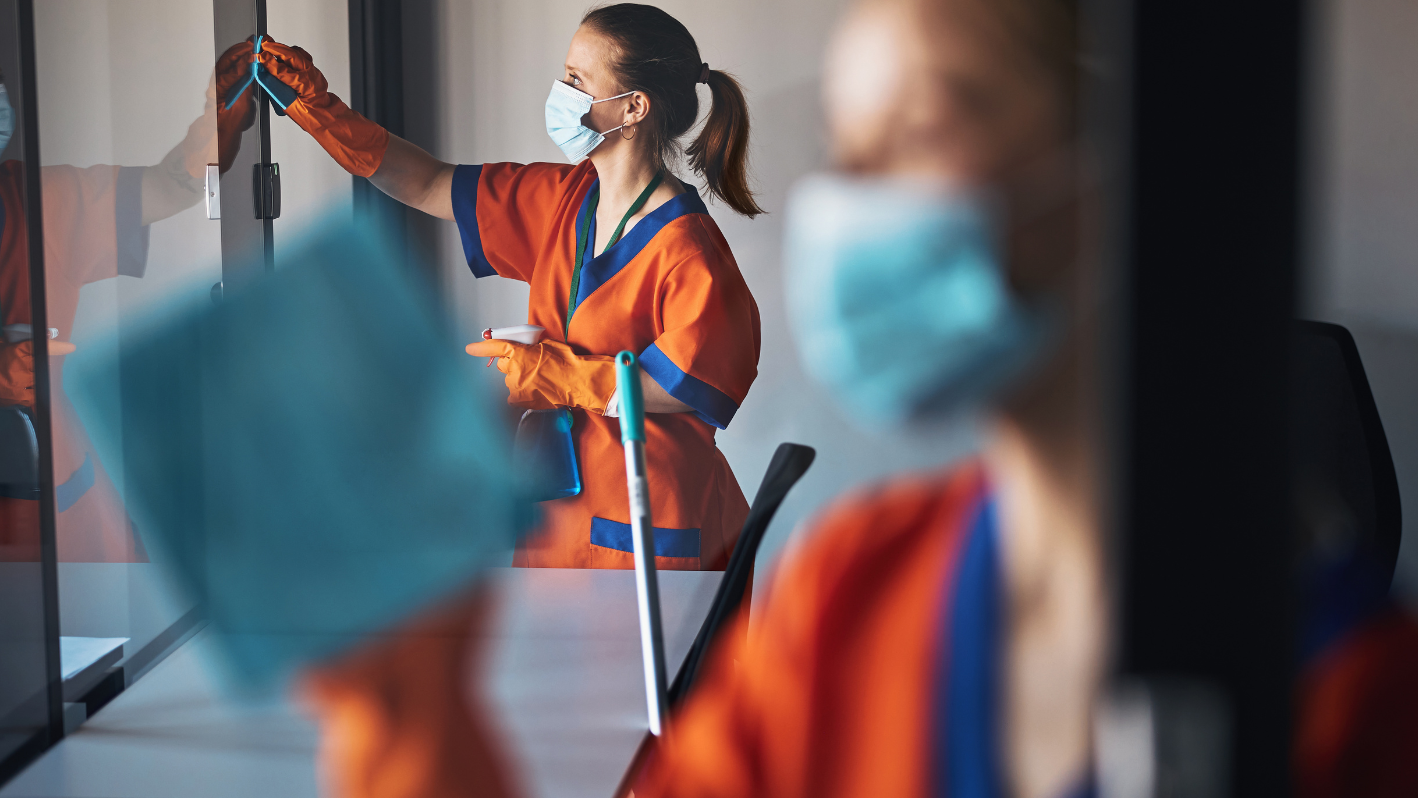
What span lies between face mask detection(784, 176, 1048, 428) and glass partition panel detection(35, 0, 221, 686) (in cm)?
73

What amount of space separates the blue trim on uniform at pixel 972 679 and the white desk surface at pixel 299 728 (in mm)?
359

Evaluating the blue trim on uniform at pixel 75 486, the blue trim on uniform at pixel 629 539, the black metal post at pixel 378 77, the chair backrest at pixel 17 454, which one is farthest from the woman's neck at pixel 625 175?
the chair backrest at pixel 17 454

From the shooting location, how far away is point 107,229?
114 centimetres

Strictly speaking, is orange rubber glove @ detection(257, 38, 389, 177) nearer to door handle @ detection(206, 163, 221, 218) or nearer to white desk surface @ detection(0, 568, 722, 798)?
door handle @ detection(206, 163, 221, 218)

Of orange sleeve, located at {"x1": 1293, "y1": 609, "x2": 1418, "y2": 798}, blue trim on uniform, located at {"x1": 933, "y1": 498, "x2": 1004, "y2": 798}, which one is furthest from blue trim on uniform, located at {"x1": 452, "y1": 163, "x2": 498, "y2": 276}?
orange sleeve, located at {"x1": 1293, "y1": 609, "x2": 1418, "y2": 798}

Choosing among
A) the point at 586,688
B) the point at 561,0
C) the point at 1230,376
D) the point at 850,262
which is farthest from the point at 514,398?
the point at 1230,376

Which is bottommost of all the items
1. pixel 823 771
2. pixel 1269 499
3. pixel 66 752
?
pixel 66 752

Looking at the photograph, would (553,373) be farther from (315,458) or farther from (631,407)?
(315,458)

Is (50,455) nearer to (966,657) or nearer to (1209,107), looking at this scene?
(966,657)

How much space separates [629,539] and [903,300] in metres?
1.67

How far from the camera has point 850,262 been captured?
275mm

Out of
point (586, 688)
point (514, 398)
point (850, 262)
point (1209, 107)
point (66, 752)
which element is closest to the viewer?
point (1209, 107)

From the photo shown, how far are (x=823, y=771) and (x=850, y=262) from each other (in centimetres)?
24

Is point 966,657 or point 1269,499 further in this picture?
point 966,657
